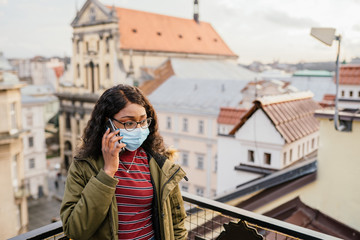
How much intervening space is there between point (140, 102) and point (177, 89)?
22614mm

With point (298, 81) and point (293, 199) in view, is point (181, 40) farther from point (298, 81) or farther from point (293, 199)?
point (293, 199)

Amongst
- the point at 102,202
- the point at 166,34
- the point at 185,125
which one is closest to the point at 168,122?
the point at 185,125

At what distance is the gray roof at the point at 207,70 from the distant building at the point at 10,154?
60.6ft

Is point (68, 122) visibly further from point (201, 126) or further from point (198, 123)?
point (201, 126)

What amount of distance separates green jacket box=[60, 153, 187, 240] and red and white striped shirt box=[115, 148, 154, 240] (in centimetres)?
5

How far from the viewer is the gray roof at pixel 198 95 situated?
2153 cm

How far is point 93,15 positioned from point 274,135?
2677cm

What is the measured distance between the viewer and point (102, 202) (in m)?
2.02

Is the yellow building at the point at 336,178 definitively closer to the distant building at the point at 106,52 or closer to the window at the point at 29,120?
the window at the point at 29,120

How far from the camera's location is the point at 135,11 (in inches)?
1361

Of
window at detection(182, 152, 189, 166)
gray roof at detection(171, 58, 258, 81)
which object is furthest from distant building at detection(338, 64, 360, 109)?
gray roof at detection(171, 58, 258, 81)

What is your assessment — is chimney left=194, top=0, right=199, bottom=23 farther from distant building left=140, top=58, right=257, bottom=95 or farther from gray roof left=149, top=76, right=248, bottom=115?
gray roof left=149, top=76, right=248, bottom=115

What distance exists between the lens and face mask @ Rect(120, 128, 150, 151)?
7.49 feet

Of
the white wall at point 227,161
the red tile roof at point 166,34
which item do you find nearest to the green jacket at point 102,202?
the white wall at point 227,161
